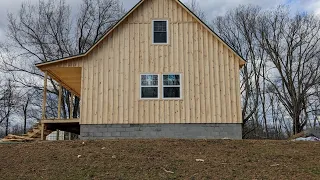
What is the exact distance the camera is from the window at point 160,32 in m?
16.5

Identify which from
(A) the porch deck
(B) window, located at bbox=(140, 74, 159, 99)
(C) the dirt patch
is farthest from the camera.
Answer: (A) the porch deck

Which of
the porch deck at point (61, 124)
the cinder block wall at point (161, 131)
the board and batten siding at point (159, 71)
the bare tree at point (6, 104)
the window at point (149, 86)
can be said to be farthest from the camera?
the bare tree at point (6, 104)

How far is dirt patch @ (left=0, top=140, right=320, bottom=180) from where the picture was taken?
32.7 ft

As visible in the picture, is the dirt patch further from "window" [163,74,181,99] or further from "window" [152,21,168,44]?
"window" [152,21,168,44]

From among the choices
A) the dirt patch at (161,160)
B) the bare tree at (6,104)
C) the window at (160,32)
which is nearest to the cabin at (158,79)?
the window at (160,32)

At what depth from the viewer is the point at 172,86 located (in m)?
16.1

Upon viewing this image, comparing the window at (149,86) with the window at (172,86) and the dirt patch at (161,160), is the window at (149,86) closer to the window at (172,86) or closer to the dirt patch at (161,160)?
A: the window at (172,86)

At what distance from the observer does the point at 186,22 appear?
16.6 m

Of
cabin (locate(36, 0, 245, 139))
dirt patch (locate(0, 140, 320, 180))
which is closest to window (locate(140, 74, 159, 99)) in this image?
cabin (locate(36, 0, 245, 139))

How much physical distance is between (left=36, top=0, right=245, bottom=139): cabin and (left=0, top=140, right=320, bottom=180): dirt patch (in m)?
2.21

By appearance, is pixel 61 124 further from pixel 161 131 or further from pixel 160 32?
pixel 160 32

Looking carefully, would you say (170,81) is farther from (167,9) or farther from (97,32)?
(97,32)

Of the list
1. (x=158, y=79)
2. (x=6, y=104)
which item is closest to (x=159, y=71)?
(x=158, y=79)

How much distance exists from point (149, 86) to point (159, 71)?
0.80m
